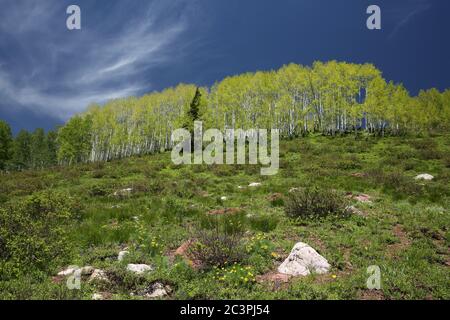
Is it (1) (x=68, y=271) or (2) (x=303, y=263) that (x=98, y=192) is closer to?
(1) (x=68, y=271)

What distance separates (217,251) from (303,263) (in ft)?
5.96

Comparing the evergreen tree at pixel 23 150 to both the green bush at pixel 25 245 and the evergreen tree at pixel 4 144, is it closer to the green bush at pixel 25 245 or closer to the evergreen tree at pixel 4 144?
the evergreen tree at pixel 4 144

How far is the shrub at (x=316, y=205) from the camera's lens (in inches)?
406

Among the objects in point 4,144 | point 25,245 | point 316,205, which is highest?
point 4,144

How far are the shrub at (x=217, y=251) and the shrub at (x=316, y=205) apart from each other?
342 centimetres

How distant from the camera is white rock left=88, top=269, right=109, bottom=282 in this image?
6.45 meters

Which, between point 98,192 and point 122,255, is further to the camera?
point 98,192

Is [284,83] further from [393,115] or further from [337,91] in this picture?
[393,115]

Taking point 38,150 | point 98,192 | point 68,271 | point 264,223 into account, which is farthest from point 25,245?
point 38,150

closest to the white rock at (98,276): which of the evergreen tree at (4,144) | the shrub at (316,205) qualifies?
the shrub at (316,205)

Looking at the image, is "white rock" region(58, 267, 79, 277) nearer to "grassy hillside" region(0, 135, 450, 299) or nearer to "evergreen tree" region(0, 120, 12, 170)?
"grassy hillside" region(0, 135, 450, 299)

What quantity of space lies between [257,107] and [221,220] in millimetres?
51700

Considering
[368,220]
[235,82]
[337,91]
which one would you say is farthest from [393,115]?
[368,220]

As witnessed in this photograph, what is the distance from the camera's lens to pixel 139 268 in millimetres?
7000
